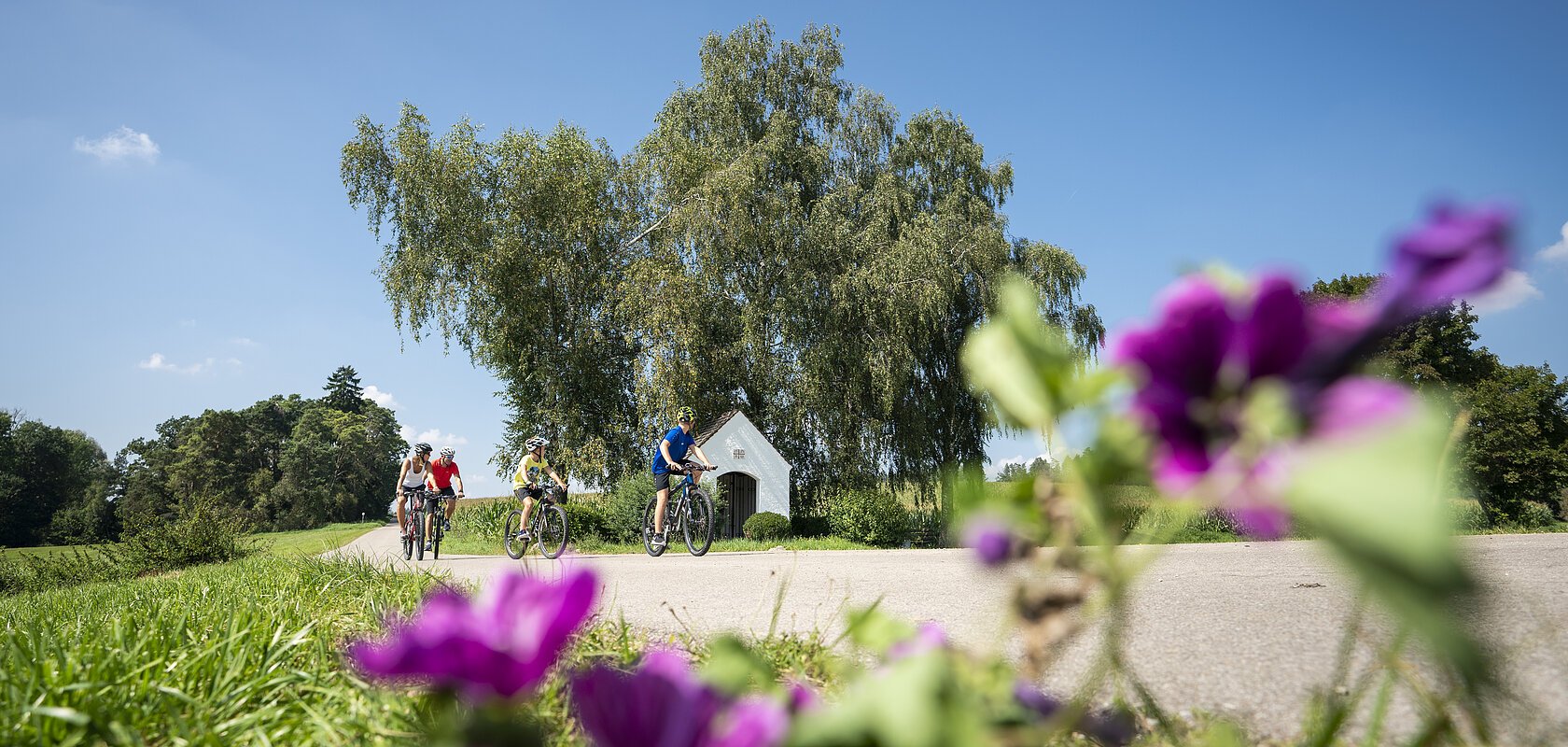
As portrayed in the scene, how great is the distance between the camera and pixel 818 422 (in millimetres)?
18797

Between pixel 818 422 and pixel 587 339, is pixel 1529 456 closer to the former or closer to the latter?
pixel 818 422

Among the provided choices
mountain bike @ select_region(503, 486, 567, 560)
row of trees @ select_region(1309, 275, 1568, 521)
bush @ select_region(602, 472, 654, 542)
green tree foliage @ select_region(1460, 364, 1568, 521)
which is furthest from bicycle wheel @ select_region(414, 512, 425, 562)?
green tree foliage @ select_region(1460, 364, 1568, 521)

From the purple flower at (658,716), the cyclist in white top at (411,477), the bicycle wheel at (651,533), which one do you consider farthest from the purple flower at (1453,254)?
the cyclist in white top at (411,477)

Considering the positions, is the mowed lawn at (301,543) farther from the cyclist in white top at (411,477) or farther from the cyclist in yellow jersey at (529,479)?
the cyclist in yellow jersey at (529,479)

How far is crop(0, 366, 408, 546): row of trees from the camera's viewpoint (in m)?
50.2

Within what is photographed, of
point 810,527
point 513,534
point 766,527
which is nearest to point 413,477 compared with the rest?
point 513,534

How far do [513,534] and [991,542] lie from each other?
10.8 meters

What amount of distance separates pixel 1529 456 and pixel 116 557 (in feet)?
93.6

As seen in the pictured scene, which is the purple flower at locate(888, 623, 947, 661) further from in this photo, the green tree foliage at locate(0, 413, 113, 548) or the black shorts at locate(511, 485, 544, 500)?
the green tree foliage at locate(0, 413, 113, 548)

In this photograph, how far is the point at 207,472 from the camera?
50.6 metres

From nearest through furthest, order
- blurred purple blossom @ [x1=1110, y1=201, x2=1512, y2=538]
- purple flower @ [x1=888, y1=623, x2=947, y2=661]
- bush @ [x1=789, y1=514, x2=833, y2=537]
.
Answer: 1. blurred purple blossom @ [x1=1110, y1=201, x2=1512, y2=538]
2. purple flower @ [x1=888, y1=623, x2=947, y2=661]
3. bush @ [x1=789, y1=514, x2=833, y2=537]

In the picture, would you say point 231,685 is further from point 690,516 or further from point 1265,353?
point 690,516

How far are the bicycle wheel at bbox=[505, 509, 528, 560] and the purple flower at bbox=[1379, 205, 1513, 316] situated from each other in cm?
1046

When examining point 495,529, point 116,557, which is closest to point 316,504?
point 495,529
